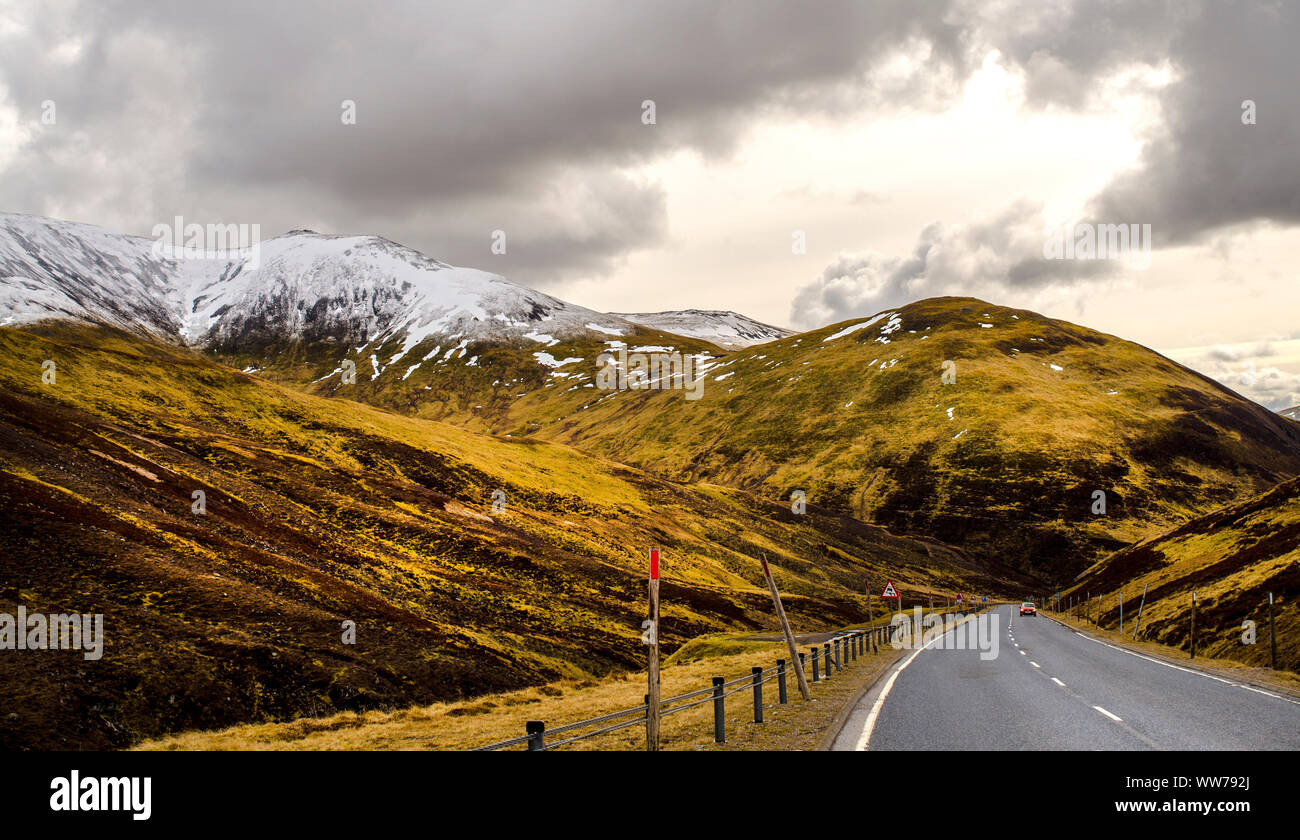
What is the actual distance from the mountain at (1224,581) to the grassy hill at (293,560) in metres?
19.6

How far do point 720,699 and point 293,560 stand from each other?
3183cm

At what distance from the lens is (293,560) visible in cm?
3944

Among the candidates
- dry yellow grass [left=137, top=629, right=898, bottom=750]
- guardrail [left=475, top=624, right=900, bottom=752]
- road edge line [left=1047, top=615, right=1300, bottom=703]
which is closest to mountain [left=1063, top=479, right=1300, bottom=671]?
road edge line [left=1047, top=615, right=1300, bottom=703]

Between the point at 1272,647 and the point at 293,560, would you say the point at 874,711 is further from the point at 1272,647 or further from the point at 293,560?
the point at 293,560

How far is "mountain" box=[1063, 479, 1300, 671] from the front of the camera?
3088cm

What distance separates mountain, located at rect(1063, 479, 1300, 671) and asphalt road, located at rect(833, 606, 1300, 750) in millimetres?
7051

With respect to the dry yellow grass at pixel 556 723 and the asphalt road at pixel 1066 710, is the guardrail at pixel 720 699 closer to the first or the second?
the dry yellow grass at pixel 556 723

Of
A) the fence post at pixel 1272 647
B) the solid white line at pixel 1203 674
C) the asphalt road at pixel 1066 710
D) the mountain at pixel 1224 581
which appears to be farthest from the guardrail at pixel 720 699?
the mountain at pixel 1224 581

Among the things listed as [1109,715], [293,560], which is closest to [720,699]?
[1109,715]

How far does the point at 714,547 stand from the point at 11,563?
215 feet

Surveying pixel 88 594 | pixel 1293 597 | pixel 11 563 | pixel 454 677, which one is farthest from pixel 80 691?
pixel 1293 597

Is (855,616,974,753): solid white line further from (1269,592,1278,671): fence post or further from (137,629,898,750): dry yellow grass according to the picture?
(1269,592,1278,671): fence post

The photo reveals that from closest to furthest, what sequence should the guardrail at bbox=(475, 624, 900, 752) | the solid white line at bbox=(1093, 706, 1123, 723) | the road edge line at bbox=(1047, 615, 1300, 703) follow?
the guardrail at bbox=(475, 624, 900, 752) → the solid white line at bbox=(1093, 706, 1123, 723) → the road edge line at bbox=(1047, 615, 1300, 703)

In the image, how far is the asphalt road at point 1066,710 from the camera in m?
12.6
